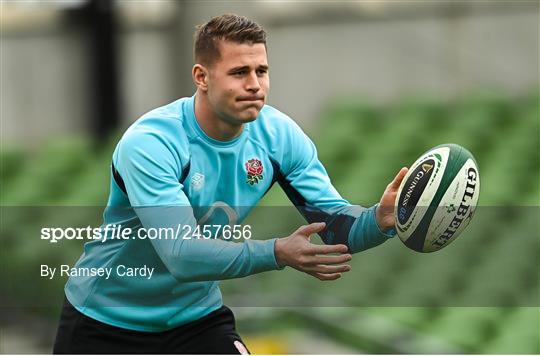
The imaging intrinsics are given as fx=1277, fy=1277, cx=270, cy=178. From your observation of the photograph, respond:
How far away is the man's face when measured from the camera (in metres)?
4.44

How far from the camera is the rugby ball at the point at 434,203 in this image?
4512 mm

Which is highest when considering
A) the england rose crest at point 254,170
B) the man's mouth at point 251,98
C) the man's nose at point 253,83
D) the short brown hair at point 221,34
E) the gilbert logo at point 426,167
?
the short brown hair at point 221,34

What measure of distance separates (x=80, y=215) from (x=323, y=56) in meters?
7.23

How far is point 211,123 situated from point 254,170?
0.24 metres

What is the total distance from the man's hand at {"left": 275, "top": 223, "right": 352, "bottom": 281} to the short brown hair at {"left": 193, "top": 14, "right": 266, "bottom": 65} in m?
0.69

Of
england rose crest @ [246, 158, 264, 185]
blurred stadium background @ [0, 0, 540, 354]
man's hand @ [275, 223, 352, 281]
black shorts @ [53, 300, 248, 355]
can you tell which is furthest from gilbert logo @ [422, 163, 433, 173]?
blurred stadium background @ [0, 0, 540, 354]

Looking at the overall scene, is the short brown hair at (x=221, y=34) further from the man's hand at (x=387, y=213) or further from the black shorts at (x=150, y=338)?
the black shorts at (x=150, y=338)

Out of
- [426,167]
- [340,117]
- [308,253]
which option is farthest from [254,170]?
[340,117]

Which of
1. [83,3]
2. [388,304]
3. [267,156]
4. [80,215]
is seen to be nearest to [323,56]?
[83,3]

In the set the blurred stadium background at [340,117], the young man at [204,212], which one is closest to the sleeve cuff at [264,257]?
the young man at [204,212]

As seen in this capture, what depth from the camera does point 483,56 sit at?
13.3 m

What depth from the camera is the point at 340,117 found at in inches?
517

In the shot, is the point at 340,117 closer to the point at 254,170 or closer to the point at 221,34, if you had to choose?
the point at 254,170

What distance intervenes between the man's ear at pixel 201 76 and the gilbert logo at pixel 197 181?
305mm
